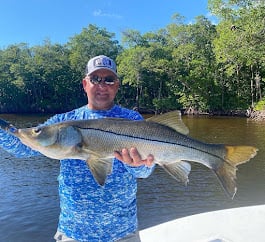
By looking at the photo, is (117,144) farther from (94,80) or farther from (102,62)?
(102,62)

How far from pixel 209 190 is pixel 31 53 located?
186 feet

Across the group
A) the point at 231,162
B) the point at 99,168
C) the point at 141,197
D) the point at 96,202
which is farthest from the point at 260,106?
the point at 99,168

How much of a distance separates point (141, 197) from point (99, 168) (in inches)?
377

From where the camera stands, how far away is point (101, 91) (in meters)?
2.97

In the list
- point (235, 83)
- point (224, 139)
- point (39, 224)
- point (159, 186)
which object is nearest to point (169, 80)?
point (235, 83)

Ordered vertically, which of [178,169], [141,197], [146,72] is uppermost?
[146,72]

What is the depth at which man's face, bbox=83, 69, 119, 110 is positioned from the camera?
2980mm

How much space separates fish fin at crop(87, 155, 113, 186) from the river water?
684cm

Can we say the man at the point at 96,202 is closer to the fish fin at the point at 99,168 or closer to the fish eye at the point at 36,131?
the fish fin at the point at 99,168

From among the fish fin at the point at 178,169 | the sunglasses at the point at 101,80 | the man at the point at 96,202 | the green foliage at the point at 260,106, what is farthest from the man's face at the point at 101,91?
the green foliage at the point at 260,106

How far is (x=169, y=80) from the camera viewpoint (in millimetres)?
53594

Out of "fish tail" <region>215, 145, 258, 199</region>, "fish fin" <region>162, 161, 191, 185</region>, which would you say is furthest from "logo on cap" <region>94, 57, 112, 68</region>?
"fish tail" <region>215, 145, 258, 199</region>

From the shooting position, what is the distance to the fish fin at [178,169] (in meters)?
2.79

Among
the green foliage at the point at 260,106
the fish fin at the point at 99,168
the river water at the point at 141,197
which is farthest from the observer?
the green foliage at the point at 260,106
